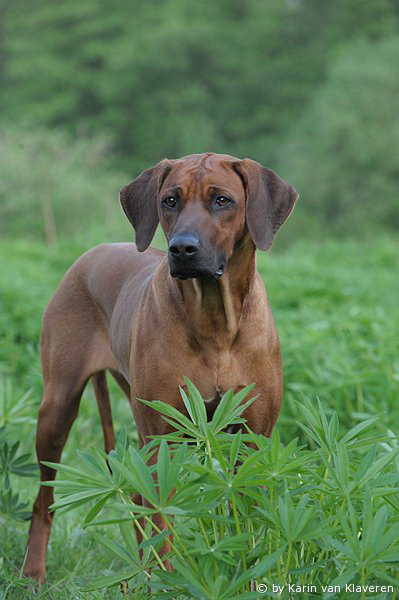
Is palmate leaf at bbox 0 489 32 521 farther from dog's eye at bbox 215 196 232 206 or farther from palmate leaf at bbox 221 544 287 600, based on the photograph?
palmate leaf at bbox 221 544 287 600

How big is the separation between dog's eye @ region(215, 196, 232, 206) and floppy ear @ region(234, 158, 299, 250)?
0.27ft

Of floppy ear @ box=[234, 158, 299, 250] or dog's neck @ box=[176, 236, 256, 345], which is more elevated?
floppy ear @ box=[234, 158, 299, 250]

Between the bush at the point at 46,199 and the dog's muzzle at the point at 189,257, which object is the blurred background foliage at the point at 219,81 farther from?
the dog's muzzle at the point at 189,257

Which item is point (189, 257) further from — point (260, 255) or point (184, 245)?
point (260, 255)

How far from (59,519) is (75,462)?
0.78 metres

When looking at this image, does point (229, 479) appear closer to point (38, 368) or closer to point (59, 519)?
point (59, 519)

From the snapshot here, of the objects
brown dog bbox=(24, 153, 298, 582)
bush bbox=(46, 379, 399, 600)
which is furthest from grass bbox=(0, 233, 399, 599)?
brown dog bbox=(24, 153, 298, 582)

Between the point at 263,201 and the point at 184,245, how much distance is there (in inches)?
16.6

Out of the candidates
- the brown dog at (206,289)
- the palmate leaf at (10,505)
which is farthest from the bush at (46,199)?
the brown dog at (206,289)

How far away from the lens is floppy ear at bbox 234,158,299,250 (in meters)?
2.97

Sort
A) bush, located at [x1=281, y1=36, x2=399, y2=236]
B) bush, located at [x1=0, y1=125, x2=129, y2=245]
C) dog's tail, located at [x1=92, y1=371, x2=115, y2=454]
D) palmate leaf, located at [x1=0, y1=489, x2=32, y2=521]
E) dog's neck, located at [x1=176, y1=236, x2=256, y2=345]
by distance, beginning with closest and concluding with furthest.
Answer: dog's neck, located at [x1=176, y1=236, x2=256, y2=345]
palmate leaf, located at [x1=0, y1=489, x2=32, y2=521]
dog's tail, located at [x1=92, y1=371, x2=115, y2=454]
bush, located at [x1=0, y1=125, x2=129, y2=245]
bush, located at [x1=281, y1=36, x2=399, y2=236]

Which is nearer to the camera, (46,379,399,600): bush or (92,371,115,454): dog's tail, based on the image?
(46,379,399,600): bush

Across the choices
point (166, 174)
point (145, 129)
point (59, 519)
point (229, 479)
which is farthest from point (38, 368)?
point (145, 129)

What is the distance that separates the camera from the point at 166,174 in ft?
10.3
